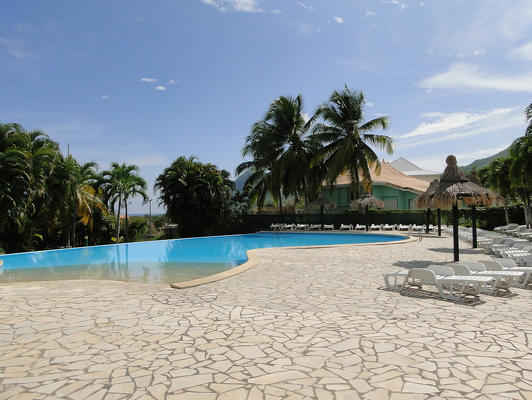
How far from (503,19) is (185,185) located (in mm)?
20601

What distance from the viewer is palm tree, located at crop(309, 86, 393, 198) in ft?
84.7

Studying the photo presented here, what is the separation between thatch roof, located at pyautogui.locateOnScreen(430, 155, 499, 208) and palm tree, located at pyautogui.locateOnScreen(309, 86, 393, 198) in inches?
574

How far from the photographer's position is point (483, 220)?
27375 mm

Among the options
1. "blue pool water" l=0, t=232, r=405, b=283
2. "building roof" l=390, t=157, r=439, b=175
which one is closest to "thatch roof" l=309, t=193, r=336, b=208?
"blue pool water" l=0, t=232, r=405, b=283

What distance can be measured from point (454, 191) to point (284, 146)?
742 inches

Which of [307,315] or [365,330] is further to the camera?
[307,315]

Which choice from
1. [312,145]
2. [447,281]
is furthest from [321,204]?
[447,281]

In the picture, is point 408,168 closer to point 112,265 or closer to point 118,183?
point 118,183

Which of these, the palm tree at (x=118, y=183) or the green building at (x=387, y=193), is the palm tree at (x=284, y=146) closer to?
the green building at (x=387, y=193)

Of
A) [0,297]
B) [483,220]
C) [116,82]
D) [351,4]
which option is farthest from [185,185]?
[483,220]

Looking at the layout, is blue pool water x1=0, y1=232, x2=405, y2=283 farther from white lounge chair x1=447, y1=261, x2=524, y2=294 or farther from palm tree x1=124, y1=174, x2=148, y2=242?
white lounge chair x1=447, y1=261, x2=524, y2=294

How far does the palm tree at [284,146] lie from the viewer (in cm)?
2738

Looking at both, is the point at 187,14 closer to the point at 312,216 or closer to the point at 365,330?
the point at 365,330

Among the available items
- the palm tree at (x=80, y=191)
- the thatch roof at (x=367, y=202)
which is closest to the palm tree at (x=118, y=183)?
the palm tree at (x=80, y=191)
